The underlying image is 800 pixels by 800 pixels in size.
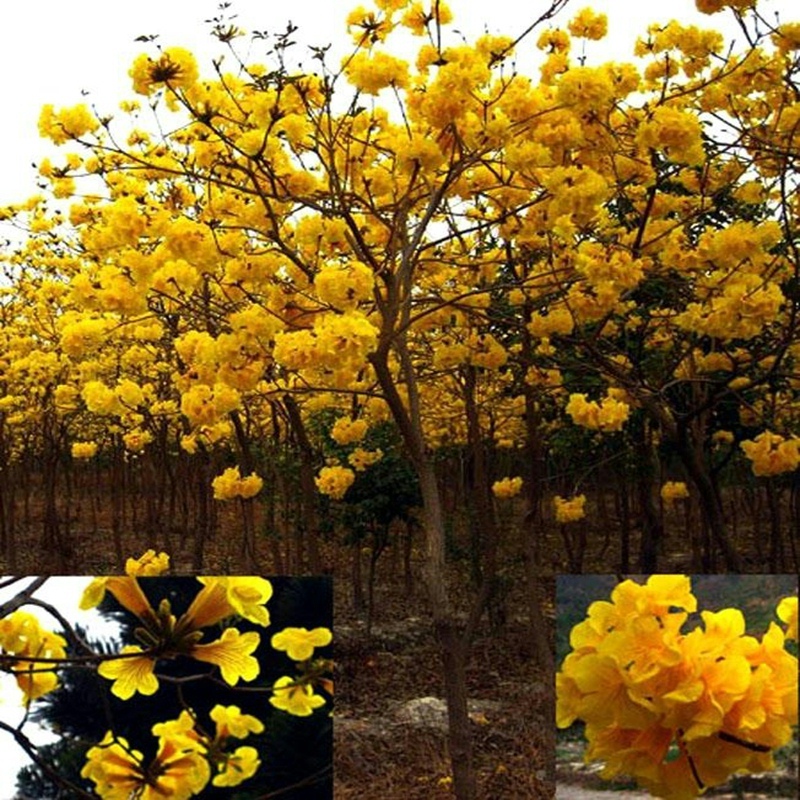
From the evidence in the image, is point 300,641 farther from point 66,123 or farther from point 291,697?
point 66,123

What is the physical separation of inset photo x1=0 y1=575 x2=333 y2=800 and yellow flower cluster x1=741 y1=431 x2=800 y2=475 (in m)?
1.75

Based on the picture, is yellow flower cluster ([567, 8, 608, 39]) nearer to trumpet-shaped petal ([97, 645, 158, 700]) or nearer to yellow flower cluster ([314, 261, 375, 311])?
yellow flower cluster ([314, 261, 375, 311])

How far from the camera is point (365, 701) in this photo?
537 cm

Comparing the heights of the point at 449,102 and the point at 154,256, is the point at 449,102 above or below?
above

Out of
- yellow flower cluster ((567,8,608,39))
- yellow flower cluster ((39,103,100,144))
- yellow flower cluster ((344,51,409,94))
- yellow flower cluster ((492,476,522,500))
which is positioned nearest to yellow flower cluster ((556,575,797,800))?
yellow flower cluster ((344,51,409,94))

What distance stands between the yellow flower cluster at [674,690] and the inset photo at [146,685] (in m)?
0.79

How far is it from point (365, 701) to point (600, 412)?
7.08 feet

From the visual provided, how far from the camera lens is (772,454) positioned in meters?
3.59

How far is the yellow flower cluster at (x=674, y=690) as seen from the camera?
165 centimetres

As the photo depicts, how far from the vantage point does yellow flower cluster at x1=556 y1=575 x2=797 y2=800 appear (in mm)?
1646

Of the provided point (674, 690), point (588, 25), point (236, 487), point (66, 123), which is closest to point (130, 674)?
point (674, 690)

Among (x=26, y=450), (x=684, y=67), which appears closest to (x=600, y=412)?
(x=684, y=67)

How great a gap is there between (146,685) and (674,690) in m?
1.13

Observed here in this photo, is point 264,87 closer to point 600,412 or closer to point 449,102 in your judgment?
point 449,102
